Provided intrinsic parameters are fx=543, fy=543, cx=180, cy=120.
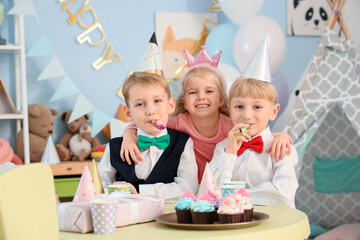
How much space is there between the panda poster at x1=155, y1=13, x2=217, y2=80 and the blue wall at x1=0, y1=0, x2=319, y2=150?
55 millimetres

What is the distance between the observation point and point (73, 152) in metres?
3.43

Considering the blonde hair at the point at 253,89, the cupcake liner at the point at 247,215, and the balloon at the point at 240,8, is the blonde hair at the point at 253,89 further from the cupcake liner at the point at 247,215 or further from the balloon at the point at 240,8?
the balloon at the point at 240,8

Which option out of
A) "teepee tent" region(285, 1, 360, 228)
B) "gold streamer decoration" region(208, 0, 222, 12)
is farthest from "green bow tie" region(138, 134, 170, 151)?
"gold streamer decoration" region(208, 0, 222, 12)

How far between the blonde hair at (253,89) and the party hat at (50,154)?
5.87ft

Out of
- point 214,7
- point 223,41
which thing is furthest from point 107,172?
point 214,7

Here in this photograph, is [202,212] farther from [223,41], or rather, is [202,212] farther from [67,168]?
[223,41]

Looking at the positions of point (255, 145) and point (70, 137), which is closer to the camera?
point (255, 145)

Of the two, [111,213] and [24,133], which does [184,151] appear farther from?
[24,133]

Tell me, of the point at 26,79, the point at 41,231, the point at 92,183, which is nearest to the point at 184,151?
the point at 92,183

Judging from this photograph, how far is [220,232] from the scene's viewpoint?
3.63 feet

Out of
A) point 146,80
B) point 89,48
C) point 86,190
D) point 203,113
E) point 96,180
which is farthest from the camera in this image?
point 89,48

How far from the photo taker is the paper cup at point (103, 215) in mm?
1097

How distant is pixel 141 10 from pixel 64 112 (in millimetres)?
901

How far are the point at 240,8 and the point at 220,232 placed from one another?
8.39 ft
